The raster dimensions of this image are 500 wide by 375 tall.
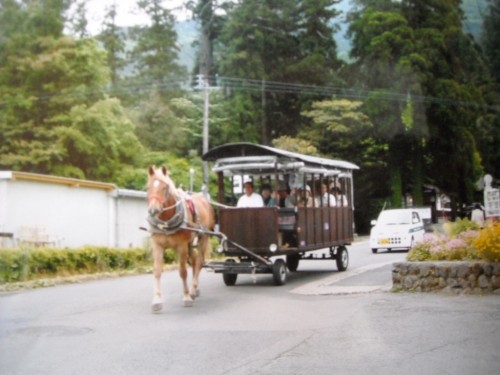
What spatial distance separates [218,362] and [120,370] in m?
0.75

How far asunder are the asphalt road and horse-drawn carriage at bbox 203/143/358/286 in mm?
543

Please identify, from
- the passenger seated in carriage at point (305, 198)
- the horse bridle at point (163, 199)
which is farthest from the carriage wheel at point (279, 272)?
the horse bridle at point (163, 199)

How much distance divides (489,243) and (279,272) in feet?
11.4

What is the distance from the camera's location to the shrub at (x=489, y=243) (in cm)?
884

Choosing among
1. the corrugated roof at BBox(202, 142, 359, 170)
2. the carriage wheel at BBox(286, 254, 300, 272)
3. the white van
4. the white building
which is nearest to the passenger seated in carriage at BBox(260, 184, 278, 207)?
the corrugated roof at BBox(202, 142, 359, 170)

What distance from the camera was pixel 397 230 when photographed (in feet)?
46.1

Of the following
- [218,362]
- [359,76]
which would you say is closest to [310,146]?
[359,76]

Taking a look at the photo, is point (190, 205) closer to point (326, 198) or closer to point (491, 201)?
point (326, 198)

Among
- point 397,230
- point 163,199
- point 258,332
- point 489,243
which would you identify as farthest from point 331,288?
point 397,230

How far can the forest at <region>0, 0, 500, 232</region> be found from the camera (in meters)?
7.93

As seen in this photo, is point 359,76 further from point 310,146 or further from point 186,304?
point 310,146

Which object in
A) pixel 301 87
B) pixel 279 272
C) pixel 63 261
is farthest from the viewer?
pixel 63 261

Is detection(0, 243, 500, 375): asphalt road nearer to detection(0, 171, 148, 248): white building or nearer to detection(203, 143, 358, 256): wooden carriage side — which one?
detection(203, 143, 358, 256): wooden carriage side

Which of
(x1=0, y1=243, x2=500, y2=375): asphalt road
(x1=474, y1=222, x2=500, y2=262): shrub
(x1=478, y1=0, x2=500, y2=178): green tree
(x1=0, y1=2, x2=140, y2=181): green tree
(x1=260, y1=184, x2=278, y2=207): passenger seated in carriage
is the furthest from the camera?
(x1=0, y1=2, x2=140, y2=181): green tree
